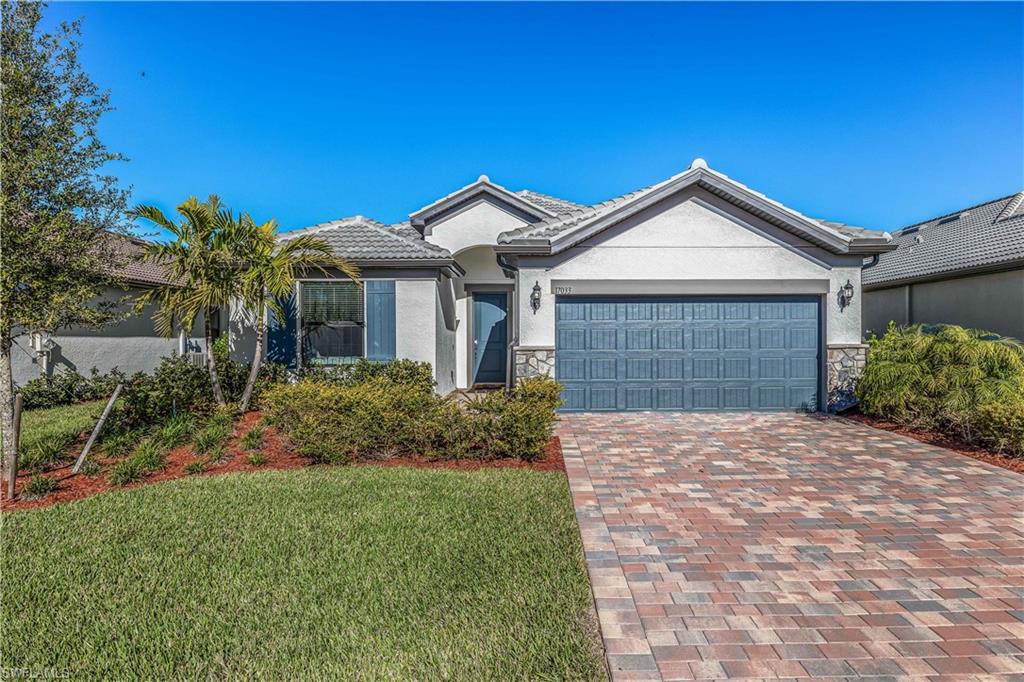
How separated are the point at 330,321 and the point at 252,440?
4.63 metres

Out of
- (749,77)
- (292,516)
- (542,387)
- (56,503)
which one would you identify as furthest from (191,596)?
(749,77)

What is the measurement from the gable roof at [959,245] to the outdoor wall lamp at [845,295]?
3210mm

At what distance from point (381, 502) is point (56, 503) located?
361 centimetres

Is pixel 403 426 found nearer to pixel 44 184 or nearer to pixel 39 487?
pixel 39 487

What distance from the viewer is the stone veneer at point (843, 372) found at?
11.1m

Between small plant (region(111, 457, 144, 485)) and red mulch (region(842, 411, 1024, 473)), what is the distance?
1121cm

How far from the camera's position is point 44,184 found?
236 inches

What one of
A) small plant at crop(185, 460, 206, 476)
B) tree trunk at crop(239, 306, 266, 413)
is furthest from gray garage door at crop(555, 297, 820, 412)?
small plant at crop(185, 460, 206, 476)

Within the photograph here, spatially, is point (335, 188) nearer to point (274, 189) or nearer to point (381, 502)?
point (274, 189)

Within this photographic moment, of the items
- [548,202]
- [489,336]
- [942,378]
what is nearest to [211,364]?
[489,336]

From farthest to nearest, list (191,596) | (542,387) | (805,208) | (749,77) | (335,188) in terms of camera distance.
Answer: (335,188) < (749,77) < (805,208) < (542,387) < (191,596)

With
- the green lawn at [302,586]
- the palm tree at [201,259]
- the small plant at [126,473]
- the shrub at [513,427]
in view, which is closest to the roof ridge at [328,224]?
the palm tree at [201,259]

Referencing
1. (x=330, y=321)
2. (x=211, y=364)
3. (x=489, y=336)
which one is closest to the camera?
(x=211, y=364)

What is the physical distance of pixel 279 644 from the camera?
3182mm
